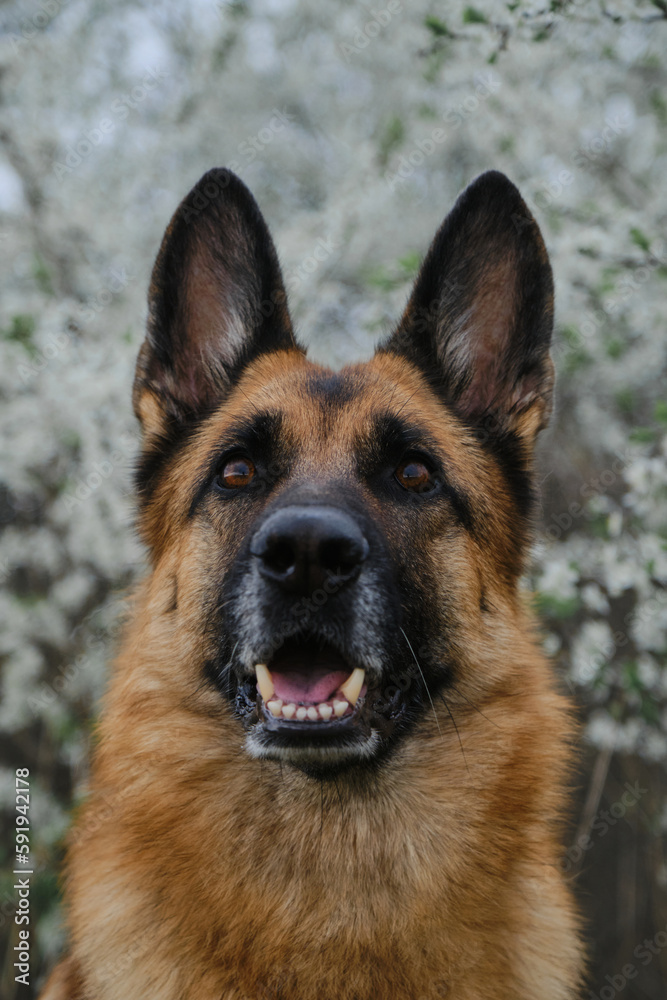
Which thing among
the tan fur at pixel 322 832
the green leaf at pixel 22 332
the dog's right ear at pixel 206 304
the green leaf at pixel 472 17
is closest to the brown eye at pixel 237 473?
the tan fur at pixel 322 832

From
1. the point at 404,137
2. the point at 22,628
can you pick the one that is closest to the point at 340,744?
the point at 22,628

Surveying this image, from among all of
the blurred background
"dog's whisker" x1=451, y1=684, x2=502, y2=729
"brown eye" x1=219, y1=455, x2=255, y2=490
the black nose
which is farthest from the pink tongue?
the blurred background

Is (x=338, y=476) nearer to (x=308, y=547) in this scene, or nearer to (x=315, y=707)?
(x=308, y=547)

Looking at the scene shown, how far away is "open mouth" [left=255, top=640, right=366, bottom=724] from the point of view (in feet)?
6.77

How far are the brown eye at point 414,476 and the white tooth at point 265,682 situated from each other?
835mm

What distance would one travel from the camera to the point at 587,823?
4113 millimetres

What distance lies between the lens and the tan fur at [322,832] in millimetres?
2113

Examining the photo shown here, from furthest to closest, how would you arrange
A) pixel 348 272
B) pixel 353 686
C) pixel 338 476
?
pixel 348 272
pixel 338 476
pixel 353 686

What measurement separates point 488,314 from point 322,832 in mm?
Result: 2047

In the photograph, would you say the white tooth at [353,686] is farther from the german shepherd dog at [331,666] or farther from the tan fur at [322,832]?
the tan fur at [322,832]

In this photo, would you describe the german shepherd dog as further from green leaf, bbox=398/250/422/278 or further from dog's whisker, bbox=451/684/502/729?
green leaf, bbox=398/250/422/278

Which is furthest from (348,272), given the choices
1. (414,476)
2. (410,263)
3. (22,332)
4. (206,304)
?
(414,476)

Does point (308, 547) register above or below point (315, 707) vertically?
above

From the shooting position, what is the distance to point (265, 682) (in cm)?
215
